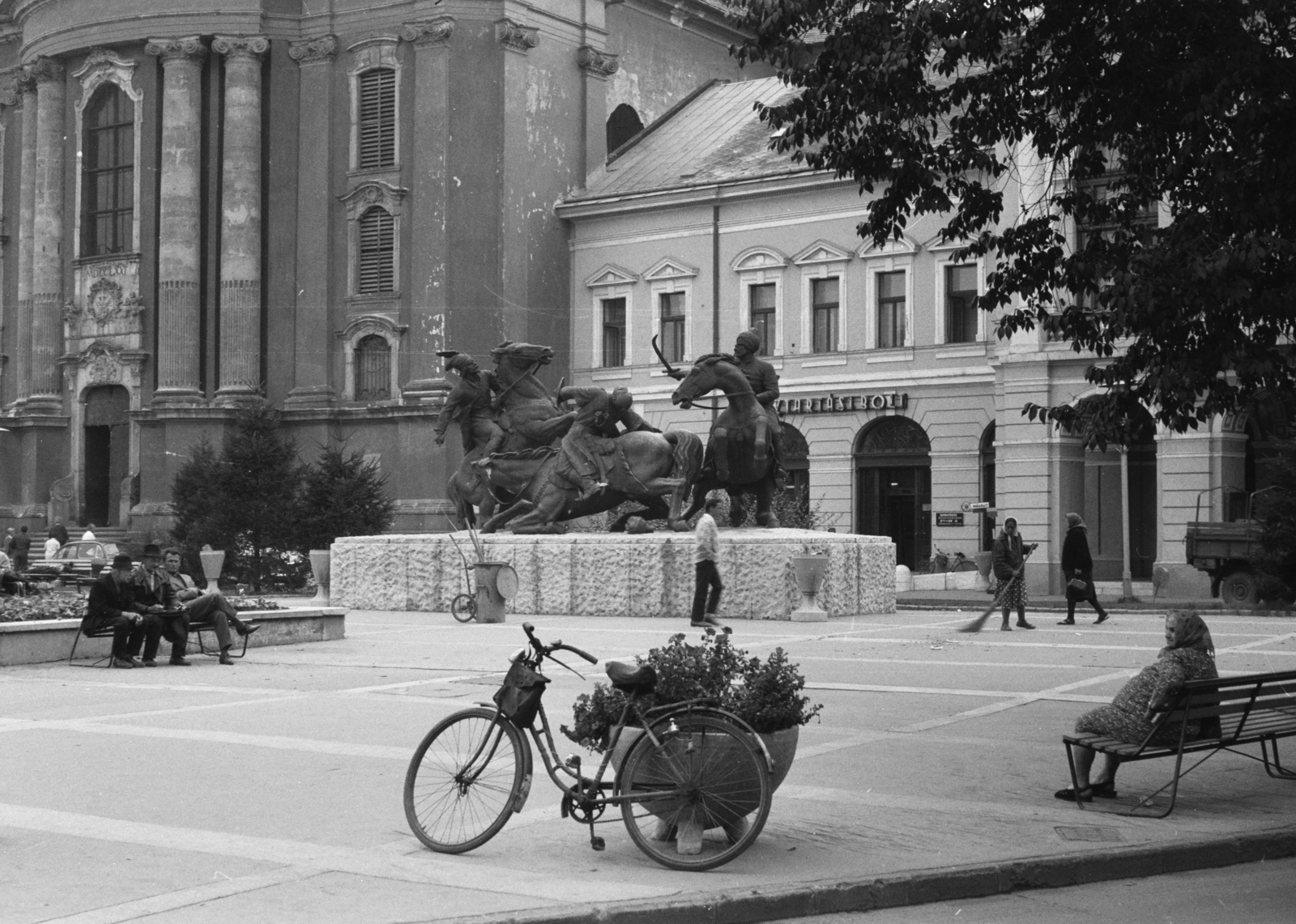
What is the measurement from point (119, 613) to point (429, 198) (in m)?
36.8

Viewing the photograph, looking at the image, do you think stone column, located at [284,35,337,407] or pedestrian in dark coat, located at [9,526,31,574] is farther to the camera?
stone column, located at [284,35,337,407]

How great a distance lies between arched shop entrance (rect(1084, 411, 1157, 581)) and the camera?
145 feet

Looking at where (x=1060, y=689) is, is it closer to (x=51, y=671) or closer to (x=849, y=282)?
(x=51, y=671)

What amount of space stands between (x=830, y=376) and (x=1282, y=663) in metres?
33.5

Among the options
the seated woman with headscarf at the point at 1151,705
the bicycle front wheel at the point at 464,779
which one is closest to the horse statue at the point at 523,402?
the seated woman with headscarf at the point at 1151,705

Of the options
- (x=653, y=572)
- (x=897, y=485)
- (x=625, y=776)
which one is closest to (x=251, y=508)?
(x=897, y=485)

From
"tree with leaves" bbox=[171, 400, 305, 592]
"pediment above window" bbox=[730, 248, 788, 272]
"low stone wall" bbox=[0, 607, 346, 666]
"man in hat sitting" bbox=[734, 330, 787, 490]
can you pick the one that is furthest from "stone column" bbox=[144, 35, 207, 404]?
"low stone wall" bbox=[0, 607, 346, 666]

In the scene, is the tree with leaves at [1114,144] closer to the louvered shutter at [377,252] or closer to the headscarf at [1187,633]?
the headscarf at [1187,633]

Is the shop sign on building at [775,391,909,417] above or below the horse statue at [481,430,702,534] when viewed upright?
above

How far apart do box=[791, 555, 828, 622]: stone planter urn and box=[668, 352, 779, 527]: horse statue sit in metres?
1.64

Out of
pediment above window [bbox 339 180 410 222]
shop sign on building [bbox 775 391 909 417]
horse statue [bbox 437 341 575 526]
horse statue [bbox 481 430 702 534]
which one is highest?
pediment above window [bbox 339 180 410 222]

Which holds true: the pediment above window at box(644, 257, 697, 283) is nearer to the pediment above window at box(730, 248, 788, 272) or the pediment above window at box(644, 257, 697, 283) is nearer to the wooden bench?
the pediment above window at box(730, 248, 788, 272)

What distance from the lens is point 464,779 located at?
882 centimetres

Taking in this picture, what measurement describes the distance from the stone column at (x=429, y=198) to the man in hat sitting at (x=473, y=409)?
2419 centimetres
